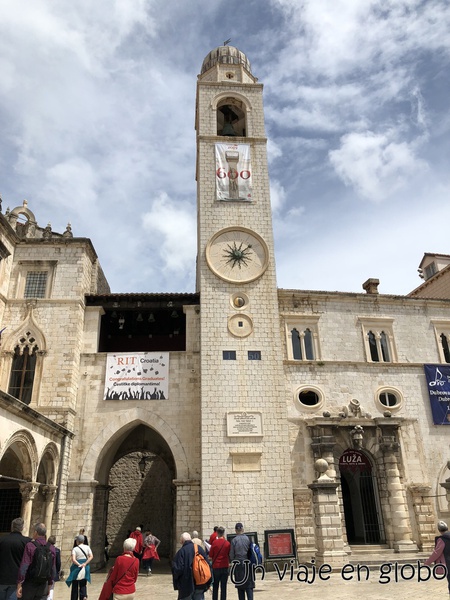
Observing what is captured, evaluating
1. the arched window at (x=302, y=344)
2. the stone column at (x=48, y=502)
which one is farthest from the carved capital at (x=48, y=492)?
the arched window at (x=302, y=344)

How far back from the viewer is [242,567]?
9.14 m

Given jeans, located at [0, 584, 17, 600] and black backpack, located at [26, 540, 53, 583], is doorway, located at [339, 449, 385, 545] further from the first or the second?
jeans, located at [0, 584, 17, 600]

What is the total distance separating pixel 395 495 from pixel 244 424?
21.3 feet

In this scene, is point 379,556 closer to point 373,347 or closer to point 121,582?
point 373,347

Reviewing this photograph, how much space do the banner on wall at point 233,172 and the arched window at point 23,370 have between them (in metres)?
10.1

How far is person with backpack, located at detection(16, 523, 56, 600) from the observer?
6.90m

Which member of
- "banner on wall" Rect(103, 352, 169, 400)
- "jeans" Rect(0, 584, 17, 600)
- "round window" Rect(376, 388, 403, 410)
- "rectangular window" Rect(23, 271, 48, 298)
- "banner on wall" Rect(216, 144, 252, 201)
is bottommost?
"jeans" Rect(0, 584, 17, 600)

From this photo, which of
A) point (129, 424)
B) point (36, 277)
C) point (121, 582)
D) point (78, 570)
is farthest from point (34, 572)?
point (36, 277)

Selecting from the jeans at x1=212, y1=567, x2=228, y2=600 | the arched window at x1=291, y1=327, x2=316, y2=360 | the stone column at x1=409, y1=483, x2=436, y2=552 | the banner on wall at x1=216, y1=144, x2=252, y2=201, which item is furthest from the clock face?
the jeans at x1=212, y1=567, x2=228, y2=600

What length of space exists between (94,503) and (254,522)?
623cm

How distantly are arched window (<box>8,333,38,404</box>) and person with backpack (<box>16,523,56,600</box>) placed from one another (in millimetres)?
12693

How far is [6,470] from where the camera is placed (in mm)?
17000

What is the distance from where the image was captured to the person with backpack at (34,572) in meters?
6.90

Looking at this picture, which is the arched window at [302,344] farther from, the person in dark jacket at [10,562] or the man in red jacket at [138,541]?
the person in dark jacket at [10,562]
